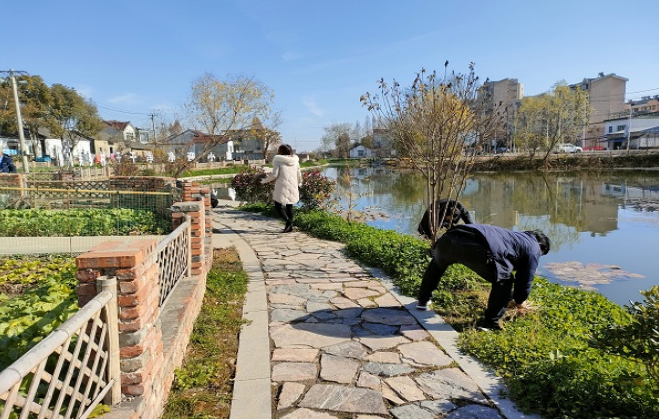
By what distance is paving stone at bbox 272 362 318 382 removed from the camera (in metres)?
2.91

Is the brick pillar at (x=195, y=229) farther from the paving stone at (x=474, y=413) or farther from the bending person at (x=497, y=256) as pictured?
the paving stone at (x=474, y=413)

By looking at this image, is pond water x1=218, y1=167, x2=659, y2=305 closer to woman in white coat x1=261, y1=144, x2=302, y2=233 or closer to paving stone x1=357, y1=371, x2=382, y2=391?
woman in white coat x1=261, y1=144, x2=302, y2=233

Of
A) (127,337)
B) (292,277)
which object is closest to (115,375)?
(127,337)

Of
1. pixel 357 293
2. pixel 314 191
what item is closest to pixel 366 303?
pixel 357 293

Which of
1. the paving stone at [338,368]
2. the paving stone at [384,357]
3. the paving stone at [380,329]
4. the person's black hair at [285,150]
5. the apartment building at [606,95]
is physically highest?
the apartment building at [606,95]

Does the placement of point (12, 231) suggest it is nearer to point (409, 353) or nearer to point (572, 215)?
point (409, 353)

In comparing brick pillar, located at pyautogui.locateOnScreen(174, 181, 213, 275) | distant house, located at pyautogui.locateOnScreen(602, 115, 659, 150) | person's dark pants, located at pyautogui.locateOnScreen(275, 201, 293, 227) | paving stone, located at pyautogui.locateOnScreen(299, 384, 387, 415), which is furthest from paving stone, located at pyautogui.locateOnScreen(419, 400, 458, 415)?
distant house, located at pyautogui.locateOnScreen(602, 115, 659, 150)

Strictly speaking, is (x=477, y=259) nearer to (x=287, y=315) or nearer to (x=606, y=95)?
(x=287, y=315)

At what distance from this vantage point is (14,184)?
32.1 ft

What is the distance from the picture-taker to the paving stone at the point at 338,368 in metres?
2.90

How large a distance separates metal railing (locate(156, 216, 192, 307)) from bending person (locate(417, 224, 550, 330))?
7.92 ft

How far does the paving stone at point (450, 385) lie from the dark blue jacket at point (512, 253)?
91cm

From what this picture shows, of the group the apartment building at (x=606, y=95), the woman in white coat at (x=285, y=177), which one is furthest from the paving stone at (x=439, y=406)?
the apartment building at (x=606, y=95)

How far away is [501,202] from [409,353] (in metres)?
16.0
